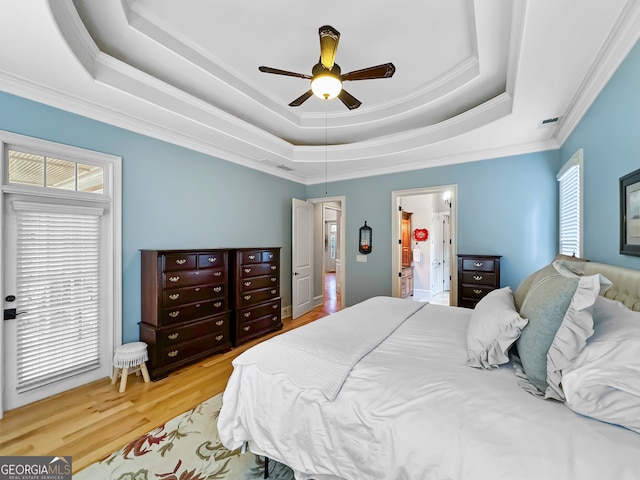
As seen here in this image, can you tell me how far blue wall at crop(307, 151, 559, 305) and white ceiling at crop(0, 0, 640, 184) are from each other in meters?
0.27

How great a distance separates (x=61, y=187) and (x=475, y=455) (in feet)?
11.8

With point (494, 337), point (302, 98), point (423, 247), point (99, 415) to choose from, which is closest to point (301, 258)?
point (302, 98)

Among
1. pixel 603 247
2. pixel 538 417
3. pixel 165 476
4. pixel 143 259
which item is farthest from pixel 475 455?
pixel 143 259

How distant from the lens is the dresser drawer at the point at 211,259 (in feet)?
11.0

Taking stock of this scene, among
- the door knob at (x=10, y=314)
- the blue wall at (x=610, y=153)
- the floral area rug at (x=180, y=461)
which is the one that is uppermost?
the blue wall at (x=610, y=153)

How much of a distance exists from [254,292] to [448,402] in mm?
3205

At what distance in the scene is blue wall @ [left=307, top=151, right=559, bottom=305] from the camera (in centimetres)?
365

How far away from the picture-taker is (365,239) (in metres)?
5.05

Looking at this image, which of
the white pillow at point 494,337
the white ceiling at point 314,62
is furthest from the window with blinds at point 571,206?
the white pillow at point 494,337

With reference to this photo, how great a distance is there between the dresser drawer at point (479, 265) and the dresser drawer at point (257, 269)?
270 centimetres

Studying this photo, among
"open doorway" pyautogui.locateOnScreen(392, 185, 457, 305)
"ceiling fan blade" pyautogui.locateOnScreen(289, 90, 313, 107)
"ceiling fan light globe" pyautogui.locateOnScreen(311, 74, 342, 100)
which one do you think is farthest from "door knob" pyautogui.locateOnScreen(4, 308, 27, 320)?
"open doorway" pyautogui.locateOnScreen(392, 185, 457, 305)

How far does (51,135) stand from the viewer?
2539 millimetres

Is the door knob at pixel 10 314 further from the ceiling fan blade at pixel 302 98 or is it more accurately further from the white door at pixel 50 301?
the ceiling fan blade at pixel 302 98

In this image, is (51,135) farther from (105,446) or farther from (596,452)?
(596,452)
